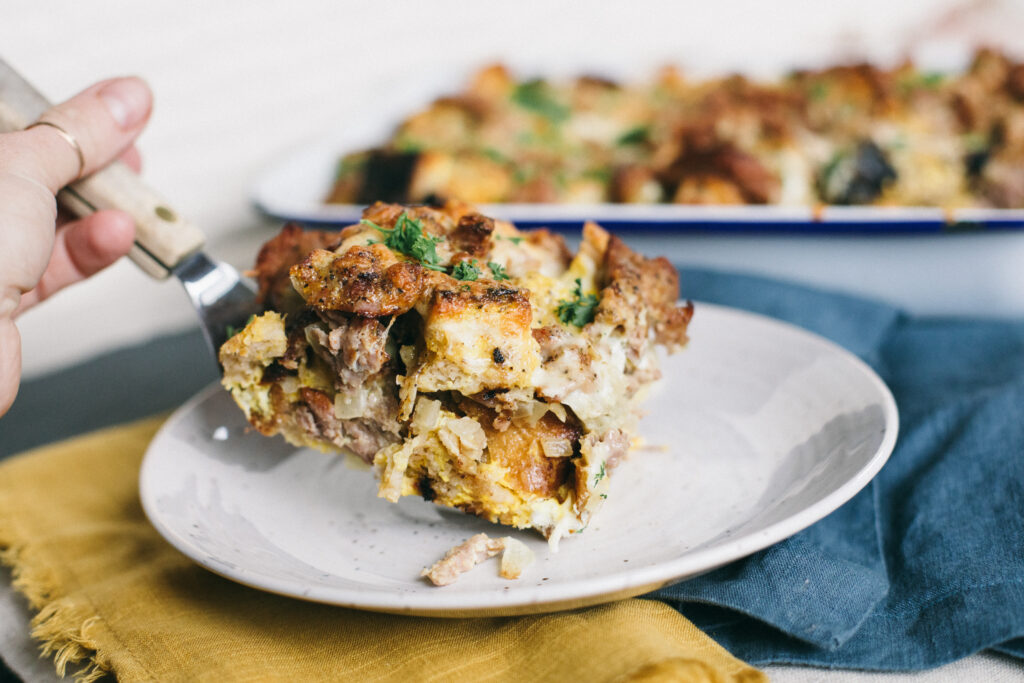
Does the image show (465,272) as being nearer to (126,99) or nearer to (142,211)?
(142,211)

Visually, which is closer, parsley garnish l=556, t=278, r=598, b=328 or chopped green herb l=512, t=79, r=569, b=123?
parsley garnish l=556, t=278, r=598, b=328

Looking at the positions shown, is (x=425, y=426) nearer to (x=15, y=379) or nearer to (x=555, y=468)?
(x=555, y=468)

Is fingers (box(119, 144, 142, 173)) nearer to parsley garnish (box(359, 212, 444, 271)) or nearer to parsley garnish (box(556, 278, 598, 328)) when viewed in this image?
parsley garnish (box(359, 212, 444, 271))

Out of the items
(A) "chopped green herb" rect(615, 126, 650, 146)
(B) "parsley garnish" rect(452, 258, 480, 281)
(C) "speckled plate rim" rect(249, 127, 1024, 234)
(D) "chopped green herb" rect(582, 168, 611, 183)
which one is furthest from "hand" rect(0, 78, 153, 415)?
(A) "chopped green herb" rect(615, 126, 650, 146)

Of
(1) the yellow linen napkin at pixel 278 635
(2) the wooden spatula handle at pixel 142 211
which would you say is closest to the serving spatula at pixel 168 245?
(2) the wooden spatula handle at pixel 142 211

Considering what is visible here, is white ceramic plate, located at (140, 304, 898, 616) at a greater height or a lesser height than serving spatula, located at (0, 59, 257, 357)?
lesser

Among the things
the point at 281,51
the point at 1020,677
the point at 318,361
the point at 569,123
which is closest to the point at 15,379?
the point at 318,361

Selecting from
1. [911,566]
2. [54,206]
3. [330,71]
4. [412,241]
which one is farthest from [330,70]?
→ [911,566]
